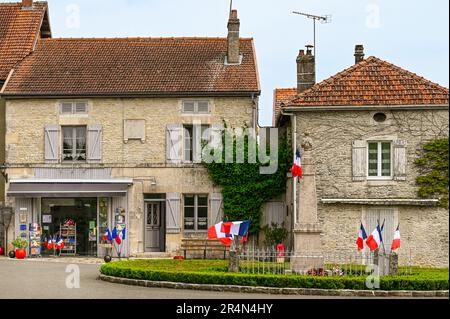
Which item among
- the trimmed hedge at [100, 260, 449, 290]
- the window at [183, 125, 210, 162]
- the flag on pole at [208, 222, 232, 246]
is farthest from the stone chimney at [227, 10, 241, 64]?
the trimmed hedge at [100, 260, 449, 290]

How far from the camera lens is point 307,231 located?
80.0ft

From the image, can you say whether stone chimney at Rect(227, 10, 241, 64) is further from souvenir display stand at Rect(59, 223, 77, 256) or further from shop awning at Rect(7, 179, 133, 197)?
souvenir display stand at Rect(59, 223, 77, 256)

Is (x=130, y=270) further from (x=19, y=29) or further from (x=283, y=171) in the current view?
(x=19, y=29)

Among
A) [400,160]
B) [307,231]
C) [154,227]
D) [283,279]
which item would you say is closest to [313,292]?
[283,279]

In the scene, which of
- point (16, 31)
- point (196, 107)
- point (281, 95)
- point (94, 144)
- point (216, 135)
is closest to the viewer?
point (216, 135)

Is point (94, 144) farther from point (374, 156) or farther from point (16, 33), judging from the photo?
point (374, 156)

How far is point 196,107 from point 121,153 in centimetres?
310

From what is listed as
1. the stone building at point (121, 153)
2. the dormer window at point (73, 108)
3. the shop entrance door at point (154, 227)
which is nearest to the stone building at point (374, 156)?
the stone building at point (121, 153)

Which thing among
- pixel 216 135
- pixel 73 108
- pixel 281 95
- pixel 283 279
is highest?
pixel 281 95

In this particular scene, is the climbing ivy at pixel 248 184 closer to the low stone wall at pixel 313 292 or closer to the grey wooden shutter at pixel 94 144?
the grey wooden shutter at pixel 94 144

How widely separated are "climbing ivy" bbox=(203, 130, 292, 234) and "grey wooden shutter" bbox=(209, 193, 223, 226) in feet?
0.77

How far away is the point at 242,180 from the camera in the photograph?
112 feet

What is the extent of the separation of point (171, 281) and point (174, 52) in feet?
51.6
